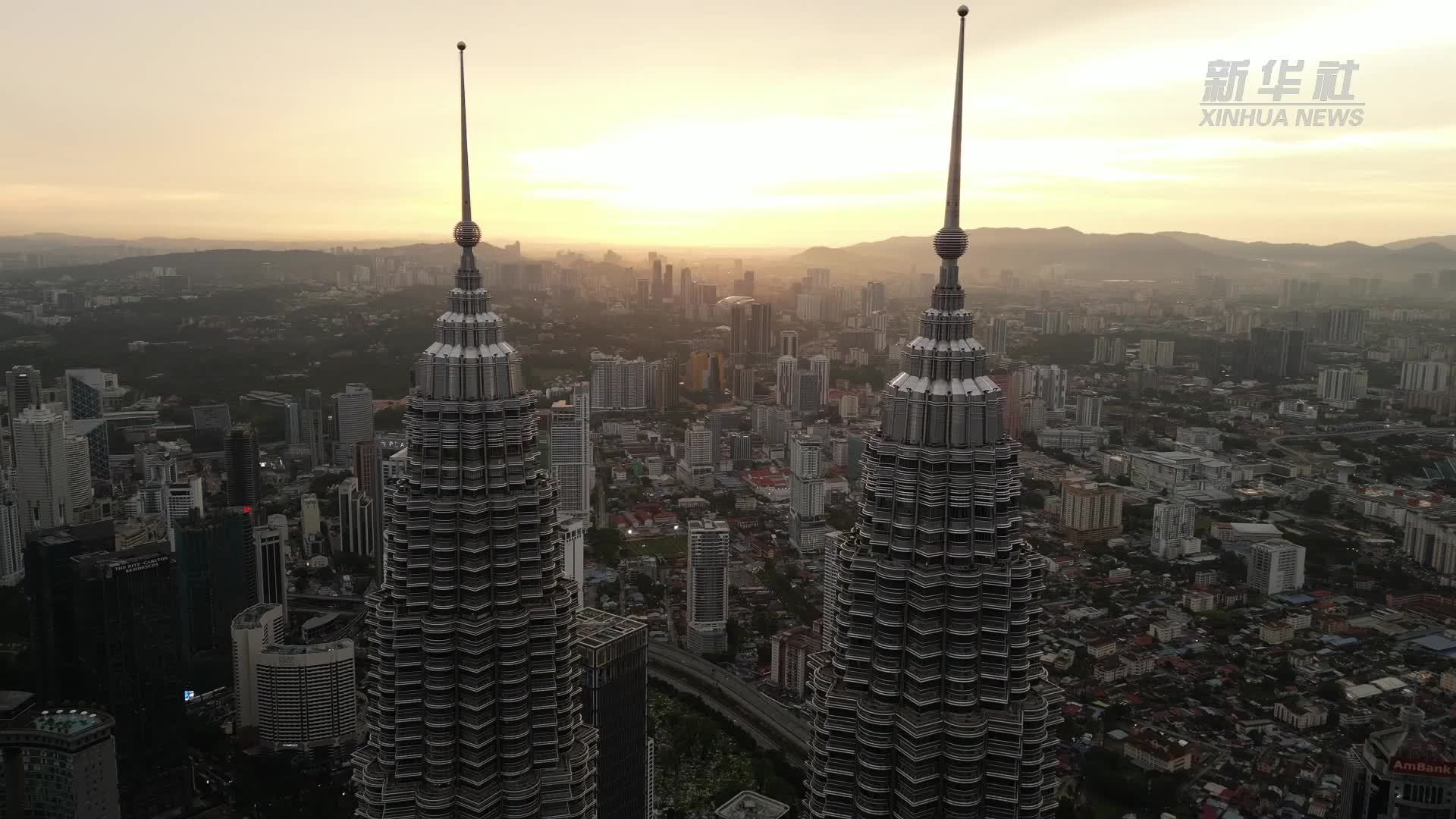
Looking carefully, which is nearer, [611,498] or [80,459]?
[80,459]

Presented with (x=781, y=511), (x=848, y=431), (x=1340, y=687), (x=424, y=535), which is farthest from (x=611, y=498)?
(x=424, y=535)

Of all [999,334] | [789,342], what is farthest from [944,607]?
[789,342]

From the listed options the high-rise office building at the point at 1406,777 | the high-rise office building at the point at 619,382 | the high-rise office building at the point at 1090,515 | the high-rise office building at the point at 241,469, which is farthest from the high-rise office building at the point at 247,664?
the high-rise office building at the point at 619,382

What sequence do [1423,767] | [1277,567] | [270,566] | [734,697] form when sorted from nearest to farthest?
[1423,767], [734,697], [1277,567], [270,566]

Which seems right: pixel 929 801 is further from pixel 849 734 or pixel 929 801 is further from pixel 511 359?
pixel 511 359

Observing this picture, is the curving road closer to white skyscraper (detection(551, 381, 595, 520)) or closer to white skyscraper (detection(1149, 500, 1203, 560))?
white skyscraper (detection(551, 381, 595, 520))

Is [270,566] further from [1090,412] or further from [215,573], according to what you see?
[1090,412]
